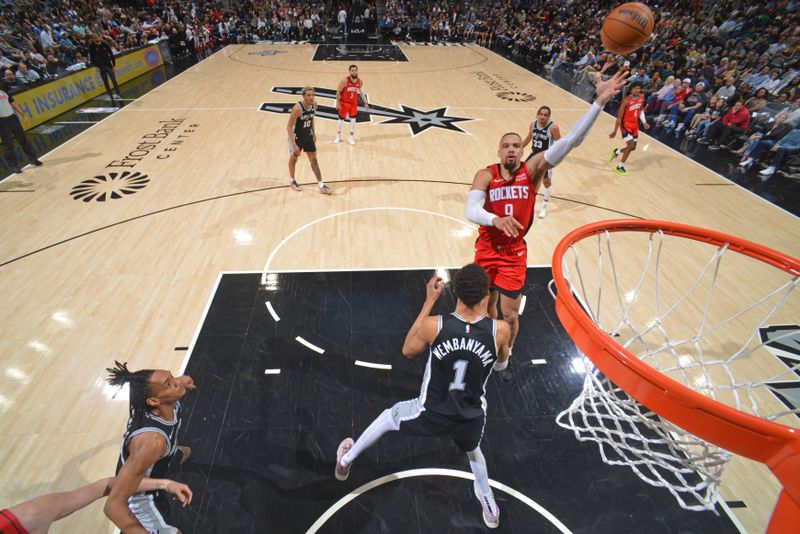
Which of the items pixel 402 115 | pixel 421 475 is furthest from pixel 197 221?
pixel 402 115

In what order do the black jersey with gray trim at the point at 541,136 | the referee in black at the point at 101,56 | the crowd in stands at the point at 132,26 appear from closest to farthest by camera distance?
the black jersey with gray trim at the point at 541,136
the referee in black at the point at 101,56
the crowd in stands at the point at 132,26

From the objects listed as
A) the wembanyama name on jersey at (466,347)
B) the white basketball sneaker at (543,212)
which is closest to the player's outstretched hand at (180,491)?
the wembanyama name on jersey at (466,347)

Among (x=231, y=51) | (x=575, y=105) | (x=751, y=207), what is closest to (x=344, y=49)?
(x=231, y=51)

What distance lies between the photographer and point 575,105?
1255cm

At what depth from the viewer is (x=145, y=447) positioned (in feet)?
7.24

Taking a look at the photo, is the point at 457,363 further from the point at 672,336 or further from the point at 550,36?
the point at 550,36

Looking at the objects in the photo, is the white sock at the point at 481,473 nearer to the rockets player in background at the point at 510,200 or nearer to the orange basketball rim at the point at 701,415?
the orange basketball rim at the point at 701,415

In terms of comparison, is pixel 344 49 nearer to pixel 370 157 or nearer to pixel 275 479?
pixel 370 157

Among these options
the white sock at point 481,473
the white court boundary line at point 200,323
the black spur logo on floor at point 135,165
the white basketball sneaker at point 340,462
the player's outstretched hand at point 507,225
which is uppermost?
the player's outstretched hand at point 507,225

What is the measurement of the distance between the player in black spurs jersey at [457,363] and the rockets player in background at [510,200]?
704 mm

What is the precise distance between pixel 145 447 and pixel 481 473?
2.03 metres

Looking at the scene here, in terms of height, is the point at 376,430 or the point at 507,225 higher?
the point at 507,225

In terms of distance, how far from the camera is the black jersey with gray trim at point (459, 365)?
237cm

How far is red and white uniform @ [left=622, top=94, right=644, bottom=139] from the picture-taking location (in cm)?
785
